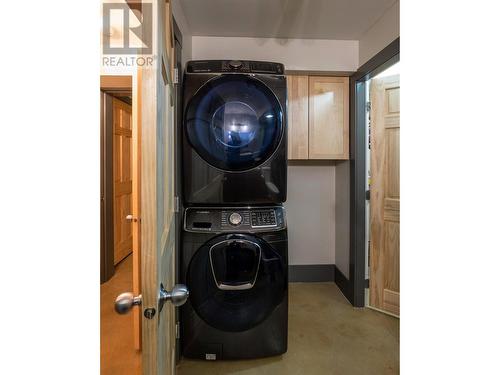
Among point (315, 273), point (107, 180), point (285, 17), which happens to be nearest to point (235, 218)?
point (285, 17)

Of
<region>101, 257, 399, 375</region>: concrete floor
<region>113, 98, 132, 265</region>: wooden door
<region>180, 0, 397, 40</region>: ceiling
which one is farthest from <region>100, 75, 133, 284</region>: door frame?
<region>180, 0, 397, 40</region>: ceiling

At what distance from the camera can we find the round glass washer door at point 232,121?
181cm

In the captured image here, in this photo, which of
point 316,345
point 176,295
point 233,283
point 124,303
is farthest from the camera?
point 316,345

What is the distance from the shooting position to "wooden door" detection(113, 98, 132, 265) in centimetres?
364

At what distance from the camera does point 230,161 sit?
183 centimetres

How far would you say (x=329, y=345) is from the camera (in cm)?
209

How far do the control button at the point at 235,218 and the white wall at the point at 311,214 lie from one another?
1.40 meters

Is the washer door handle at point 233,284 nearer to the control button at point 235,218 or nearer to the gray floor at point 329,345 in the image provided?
the control button at point 235,218

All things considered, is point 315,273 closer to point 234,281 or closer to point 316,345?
point 316,345

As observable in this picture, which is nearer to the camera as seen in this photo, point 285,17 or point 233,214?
point 233,214

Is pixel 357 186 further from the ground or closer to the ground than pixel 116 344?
further from the ground

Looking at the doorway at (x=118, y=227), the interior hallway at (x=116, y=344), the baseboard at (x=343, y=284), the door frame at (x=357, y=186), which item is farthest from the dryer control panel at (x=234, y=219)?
the baseboard at (x=343, y=284)

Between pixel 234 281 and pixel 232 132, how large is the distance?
36.7 inches
